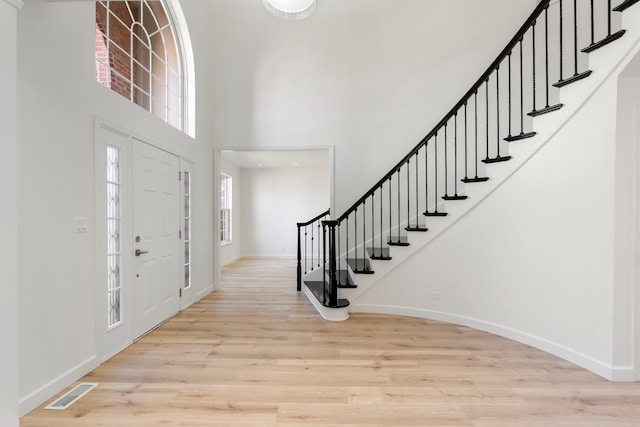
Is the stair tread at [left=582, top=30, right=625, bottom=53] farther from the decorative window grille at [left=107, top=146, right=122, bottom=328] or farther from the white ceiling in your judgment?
the white ceiling

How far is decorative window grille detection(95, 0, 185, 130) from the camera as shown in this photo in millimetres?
2838

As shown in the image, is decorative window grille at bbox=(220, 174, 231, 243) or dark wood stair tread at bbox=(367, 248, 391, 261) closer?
dark wood stair tread at bbox=(367, 248, 391, 261)

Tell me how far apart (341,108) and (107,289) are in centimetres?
381

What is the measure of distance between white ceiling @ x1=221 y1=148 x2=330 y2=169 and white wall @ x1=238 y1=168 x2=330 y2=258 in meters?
0.34

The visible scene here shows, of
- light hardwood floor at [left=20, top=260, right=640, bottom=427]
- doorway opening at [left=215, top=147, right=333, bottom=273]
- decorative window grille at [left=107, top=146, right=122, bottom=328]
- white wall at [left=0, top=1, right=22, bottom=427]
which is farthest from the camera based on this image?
doorway opening at [left=215, top=147, right=333, bottom=273]

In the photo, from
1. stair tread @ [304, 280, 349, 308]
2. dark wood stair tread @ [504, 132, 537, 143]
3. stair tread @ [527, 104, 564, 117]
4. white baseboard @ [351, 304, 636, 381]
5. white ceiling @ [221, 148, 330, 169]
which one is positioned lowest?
white baseboard @ [351, 304, 636, 381]

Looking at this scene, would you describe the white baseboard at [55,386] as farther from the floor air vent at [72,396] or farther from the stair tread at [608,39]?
the stair tread at [608,39]

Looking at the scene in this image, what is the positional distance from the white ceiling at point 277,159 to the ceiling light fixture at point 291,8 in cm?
267

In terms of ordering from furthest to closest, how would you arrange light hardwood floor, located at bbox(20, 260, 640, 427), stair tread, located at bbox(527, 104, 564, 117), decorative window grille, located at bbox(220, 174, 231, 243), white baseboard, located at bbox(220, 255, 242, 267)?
decorative window grille, located at bbox(220, 174, 231, 243) < white baseboard, located at bbox(220, 255, 242, 267) < stair tread, located at bbox(527, 104, 564, 117) < light hardwood floor, located at bbox(20, 260, 640, 427)

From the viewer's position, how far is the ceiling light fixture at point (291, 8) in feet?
13.4

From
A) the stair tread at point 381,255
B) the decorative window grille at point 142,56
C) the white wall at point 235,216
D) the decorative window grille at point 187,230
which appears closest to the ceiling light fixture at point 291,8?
the decorative window grille at point 142,56

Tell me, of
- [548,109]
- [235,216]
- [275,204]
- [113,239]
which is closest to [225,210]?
[235,216]

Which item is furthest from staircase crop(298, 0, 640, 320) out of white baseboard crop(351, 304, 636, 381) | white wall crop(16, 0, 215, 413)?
white wall crop(16, 0, 215, 413)

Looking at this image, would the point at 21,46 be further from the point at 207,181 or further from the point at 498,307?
the point at 498,307
